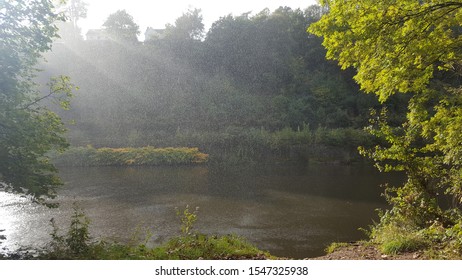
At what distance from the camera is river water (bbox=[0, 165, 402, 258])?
32.2 feet

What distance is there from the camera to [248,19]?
3812 centimetres

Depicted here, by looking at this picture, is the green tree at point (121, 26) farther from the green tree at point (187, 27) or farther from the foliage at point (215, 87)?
the green tree at point (187, 27)

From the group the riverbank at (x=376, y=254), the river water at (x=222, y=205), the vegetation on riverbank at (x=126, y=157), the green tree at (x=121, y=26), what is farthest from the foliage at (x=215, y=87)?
the riverbank at (x=376, y=254)

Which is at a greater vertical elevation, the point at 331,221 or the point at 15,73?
the point at 15,73

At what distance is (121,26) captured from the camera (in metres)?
34.4

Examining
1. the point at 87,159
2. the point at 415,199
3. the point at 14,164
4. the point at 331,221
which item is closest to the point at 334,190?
the point at 331,221

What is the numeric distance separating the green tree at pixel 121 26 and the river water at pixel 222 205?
682 inches

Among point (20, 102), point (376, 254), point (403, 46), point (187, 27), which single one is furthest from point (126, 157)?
point (403, 46)

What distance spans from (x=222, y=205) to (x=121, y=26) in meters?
27.1

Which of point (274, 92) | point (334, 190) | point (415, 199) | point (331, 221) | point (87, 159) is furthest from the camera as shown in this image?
point (274, 92)

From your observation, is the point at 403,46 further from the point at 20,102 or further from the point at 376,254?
the point at 20,102

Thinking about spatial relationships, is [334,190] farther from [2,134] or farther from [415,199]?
[2,134]

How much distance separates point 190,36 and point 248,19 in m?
6.54

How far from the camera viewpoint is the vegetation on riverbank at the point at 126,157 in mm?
22891
